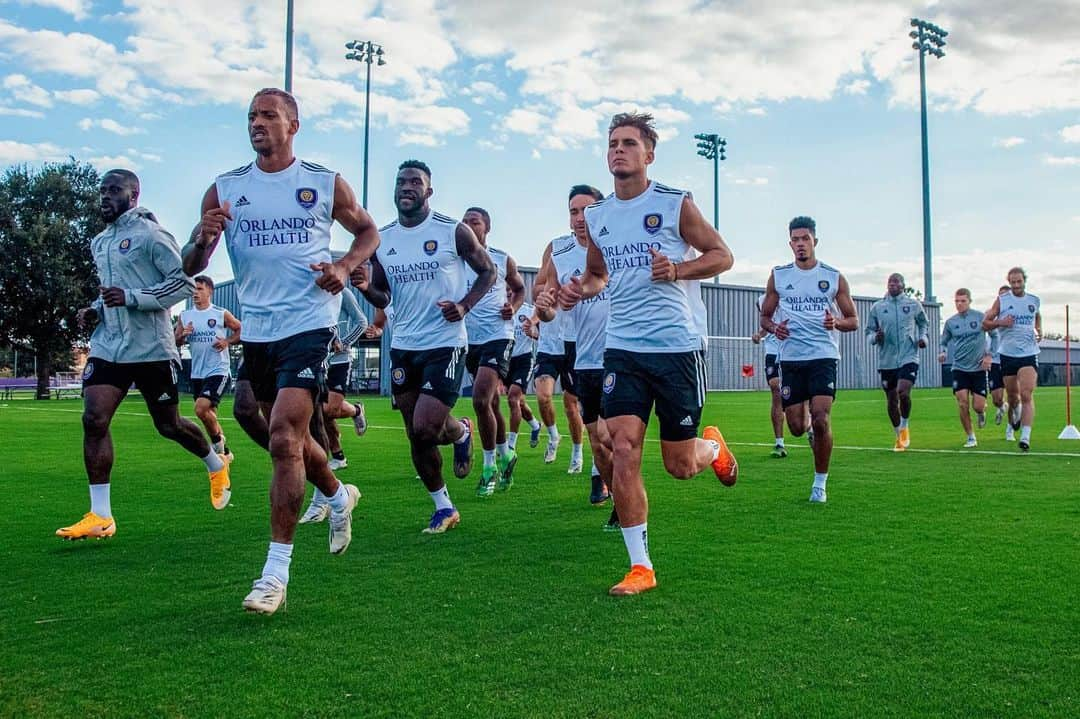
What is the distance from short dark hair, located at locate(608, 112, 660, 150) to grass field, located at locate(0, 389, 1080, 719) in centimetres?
240

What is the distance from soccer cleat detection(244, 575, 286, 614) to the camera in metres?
4.32

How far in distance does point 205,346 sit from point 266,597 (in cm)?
773

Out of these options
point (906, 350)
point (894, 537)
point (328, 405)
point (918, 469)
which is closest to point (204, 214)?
point (894, 537)

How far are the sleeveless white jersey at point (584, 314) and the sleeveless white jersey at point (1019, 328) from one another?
8296 millimetres

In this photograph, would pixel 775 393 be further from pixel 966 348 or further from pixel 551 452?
pixel 966 348

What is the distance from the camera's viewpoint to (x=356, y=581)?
5.16 m

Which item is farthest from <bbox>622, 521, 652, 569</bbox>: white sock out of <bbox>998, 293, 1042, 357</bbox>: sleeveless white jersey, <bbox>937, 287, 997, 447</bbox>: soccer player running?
<bbox>937, 287, 997, 447</bbox>: soccer player running

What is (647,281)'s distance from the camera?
215 inches

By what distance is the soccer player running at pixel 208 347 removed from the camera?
36.7ft

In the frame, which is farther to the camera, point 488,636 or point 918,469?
point 918,469

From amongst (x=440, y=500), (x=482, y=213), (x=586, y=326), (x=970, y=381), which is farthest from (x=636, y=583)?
(x=970, y=381)

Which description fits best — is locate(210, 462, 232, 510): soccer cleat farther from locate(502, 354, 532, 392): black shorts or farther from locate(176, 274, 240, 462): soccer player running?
locate(502, 354, 532, 392): black shorts

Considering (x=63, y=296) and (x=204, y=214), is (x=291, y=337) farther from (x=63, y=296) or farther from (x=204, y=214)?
(x=63, y=296)

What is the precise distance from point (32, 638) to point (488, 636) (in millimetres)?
1914
